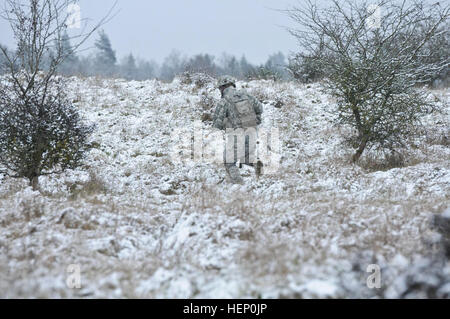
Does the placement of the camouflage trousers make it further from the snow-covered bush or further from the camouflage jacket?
the snow-covered bush

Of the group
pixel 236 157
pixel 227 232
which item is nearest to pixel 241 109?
pixel 236 157

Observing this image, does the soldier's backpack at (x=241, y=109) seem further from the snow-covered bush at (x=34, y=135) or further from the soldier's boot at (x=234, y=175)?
the snow-covered bush at (x=34, y=135)

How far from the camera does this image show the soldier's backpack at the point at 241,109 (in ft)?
23.1

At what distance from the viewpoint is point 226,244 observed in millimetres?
3652

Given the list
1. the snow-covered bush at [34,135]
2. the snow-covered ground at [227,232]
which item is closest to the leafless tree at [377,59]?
the snow-covered ground at [227,232]

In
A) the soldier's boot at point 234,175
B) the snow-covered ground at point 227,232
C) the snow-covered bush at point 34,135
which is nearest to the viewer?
the snow-covered ground at point 227,232

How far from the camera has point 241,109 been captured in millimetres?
7051

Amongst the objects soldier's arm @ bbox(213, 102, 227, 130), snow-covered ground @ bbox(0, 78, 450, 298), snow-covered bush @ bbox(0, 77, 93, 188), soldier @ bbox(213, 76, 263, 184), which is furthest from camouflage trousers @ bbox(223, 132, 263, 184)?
snow-covered bush @ bbox(0, 77, 93, 188)

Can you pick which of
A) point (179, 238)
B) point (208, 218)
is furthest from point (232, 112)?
point (179, 238)

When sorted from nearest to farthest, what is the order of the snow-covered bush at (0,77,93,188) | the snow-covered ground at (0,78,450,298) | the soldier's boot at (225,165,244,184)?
the snow-covered ground at (0,78,450,298) < the snow-covered bush at (0,77,93,188) < the soldier's boot at (225,165,244,184)

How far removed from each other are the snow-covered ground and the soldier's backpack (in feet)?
4.56

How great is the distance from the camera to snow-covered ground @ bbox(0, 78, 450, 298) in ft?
9.49

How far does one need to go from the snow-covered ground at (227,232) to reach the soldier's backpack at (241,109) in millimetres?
1390
